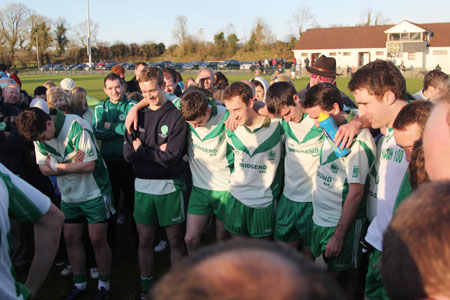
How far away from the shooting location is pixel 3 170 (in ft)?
6.20

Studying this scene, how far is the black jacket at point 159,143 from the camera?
12.8 ft

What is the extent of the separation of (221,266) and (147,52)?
81096 mm

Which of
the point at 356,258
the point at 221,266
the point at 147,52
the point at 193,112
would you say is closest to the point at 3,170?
the point at 221,266

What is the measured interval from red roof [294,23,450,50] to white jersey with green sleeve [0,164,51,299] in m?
60.8

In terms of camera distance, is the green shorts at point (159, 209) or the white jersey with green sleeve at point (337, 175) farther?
the green shorts at point (159, 209)

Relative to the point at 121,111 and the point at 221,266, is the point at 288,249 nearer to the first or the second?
the point at 221,266

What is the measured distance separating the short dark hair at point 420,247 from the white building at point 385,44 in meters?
52.3

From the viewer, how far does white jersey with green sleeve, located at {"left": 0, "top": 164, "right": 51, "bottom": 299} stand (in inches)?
68.9

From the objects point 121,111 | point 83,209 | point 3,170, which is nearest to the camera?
point 3,170

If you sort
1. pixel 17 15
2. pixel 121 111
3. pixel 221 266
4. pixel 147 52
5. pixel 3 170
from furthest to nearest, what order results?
pixel 147 52, pixel 17 15, pixel 121 111, pixel 3 170, pixel 221 266

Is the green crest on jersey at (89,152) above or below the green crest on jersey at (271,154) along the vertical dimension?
above

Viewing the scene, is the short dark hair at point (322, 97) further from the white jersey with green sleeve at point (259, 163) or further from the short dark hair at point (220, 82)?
the short dark hair at point (220, 82)

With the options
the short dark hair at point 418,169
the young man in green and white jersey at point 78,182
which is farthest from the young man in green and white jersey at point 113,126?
the short dark hair at point 418,169

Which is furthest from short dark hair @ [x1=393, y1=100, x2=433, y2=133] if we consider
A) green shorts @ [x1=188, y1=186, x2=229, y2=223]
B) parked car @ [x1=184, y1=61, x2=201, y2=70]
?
parked car @ [x1=184, y1=61, x2=201, y2=70]
